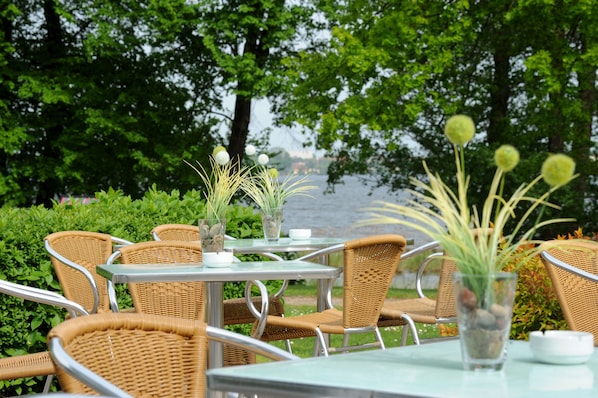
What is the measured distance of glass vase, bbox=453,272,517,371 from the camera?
6.73 feet

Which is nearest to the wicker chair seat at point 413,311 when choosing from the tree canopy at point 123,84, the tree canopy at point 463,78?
the tree canopy at point 463,78

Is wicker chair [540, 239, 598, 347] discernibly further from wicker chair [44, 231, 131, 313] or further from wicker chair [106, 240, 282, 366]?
wicker chair [44, 231, 131, 313]

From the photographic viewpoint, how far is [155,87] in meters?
22.6

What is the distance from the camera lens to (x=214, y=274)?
390cm

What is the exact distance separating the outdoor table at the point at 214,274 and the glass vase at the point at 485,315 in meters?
1.81

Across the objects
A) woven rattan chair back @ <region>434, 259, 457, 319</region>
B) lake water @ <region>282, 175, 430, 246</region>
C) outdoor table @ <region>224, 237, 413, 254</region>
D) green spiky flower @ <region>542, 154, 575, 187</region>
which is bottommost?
lake water @ <region>282, 175, 430, 246</region>

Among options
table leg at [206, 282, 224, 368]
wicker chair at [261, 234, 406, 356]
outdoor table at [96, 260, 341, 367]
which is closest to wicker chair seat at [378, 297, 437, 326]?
wicker chair at [261, 234, 406, 356]

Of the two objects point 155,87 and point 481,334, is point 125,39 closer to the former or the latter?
point 155,87

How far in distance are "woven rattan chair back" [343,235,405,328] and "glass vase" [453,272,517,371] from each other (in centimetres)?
251

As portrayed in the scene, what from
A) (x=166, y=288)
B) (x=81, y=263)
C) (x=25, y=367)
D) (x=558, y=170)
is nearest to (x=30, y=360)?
(x=25, y=367)

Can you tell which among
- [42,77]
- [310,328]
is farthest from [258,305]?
[42,77]

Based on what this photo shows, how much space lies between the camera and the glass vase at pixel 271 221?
6.25 metres

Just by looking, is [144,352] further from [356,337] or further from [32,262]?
[356,337]

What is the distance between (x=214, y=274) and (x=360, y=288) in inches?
40.2
